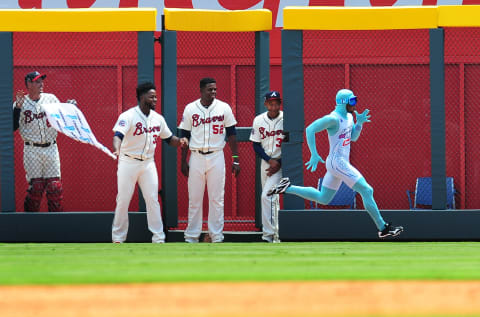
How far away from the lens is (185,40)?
42.7 feet

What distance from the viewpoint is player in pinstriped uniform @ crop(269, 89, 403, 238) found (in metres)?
10.3

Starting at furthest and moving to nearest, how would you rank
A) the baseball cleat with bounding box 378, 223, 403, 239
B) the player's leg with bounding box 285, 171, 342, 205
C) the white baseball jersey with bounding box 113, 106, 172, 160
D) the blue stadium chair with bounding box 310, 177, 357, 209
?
1. the blue stadium chair with bounding box 310, 177, 357, 209
2. the white baseball jersey with bounding box 113, 106, 172, 160
3. the player's leg with bounding box 285, 171, 342, 205
4. the baseball cleat with bounding box 378, 223, 403, 239

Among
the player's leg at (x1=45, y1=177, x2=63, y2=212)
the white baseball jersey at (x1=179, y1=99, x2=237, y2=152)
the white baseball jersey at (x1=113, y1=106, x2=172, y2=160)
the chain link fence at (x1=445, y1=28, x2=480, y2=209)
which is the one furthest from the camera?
the chain link fence at (x1=445, y1=28, x2=480, y2=209)

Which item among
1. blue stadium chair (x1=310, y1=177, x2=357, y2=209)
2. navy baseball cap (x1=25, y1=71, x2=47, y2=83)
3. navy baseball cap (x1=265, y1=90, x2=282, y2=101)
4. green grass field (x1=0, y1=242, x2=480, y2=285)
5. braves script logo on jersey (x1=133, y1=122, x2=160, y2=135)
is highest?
navy baseball cap (x1=25, y1=71, x2=47, y2=83)

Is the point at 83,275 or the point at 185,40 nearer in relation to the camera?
the point at 83,275

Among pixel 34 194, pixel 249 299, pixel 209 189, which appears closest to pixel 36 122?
pixel 34 194

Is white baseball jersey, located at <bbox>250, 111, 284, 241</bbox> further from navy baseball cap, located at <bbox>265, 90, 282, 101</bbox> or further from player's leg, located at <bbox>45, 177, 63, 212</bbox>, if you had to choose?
player's leg, located at <bbox>45, 177, 63, 212</bbox>

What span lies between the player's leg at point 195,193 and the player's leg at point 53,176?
168 cm

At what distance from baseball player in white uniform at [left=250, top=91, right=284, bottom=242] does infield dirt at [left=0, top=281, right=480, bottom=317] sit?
15.6ft

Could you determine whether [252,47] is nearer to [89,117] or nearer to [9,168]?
[89,117]

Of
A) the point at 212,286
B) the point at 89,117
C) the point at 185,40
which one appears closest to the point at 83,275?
the point at 212,286

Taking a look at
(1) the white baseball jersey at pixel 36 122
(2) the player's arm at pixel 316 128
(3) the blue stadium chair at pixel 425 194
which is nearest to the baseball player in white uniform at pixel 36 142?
(1) the white baseball jersey at pixel 36 122

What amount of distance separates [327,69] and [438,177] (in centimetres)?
256

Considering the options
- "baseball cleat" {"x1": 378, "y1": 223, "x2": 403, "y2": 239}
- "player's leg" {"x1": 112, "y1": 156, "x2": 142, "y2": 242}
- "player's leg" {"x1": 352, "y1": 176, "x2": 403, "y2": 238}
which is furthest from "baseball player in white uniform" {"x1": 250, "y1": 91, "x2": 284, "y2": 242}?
"player's leg" {"x1": 112, "y1": 156, "x2": 142, "y2": 242}
